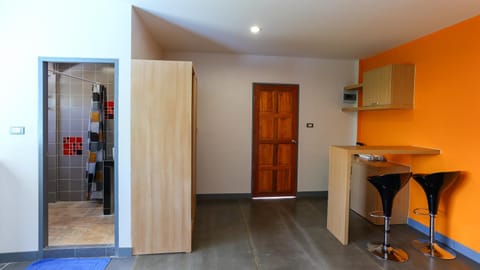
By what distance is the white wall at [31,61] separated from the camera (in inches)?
104

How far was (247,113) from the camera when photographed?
486 centimetres

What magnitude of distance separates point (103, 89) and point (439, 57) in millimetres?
4650

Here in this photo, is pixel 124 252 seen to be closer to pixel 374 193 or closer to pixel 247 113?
pixel 247 113

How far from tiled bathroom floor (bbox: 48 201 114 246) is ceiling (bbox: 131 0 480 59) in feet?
8.37

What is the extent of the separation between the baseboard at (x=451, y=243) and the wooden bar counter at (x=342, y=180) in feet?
3.29

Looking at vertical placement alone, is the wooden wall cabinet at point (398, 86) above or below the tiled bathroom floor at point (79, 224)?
above

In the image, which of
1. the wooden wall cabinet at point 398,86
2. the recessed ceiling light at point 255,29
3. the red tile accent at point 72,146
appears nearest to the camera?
the recessed ceiling light at point 255,29

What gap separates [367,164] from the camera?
3.90 metres

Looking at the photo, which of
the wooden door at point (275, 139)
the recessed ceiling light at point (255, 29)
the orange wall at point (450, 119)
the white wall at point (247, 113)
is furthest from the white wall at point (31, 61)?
the orange wall at point (450, 119)

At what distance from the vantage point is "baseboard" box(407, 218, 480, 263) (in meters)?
2.88

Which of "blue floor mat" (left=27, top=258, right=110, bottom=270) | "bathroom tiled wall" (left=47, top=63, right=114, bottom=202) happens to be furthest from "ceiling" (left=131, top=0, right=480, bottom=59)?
"blue floor mat" (left=27, top=258, right=110, bottom=270)

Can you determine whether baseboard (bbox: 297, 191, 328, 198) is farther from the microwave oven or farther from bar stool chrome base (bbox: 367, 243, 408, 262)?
bar stool chrome base (bbox: 367, 243, 408, 262)

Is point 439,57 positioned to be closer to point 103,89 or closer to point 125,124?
point 125,124

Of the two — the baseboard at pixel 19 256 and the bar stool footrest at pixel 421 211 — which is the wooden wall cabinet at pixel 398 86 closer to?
the bar stool footrest at pixel 421 211
